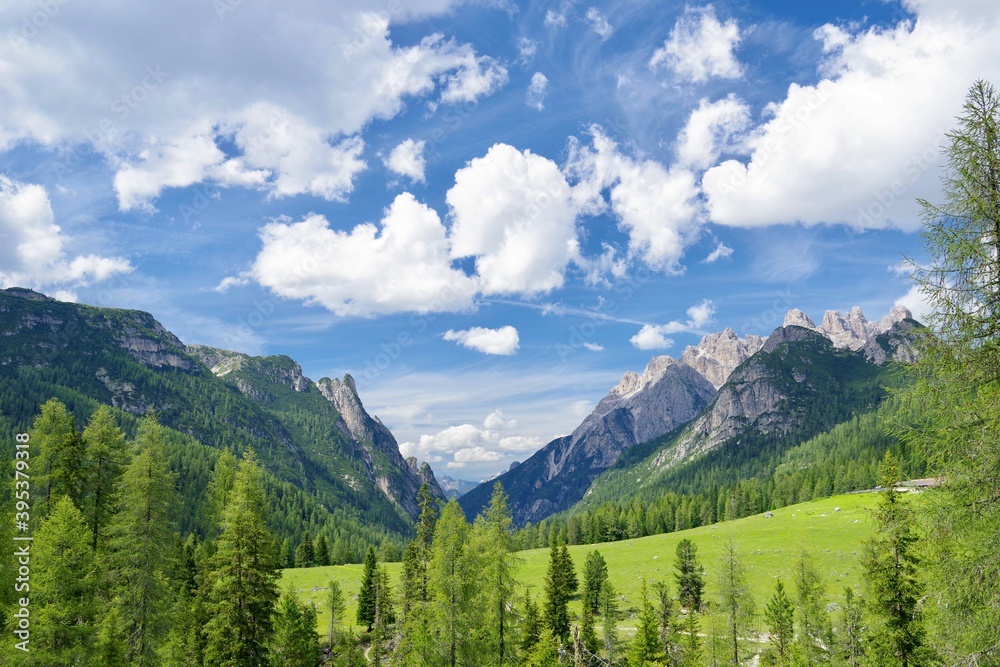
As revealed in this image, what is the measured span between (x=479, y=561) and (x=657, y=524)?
127 meters

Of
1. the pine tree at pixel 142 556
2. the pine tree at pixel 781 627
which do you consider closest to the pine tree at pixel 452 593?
the pine tree at pixel 142 556

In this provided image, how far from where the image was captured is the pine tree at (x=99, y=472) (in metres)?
39.2

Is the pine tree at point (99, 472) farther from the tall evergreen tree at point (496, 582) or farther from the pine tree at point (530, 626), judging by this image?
the pine tree at point (530, 626)

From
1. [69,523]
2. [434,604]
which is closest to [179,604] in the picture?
[69,523]

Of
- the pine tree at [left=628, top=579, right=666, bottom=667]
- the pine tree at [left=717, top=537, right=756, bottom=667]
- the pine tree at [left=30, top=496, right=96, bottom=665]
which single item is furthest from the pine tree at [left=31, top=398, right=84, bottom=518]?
the pine tree at [left=717, top=537, right=756, bottom=667]

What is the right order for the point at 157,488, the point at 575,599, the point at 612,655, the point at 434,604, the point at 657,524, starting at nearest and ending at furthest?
the point at 157,488 → the point at 434,604 → the point at 612,655 → the point at 575,599 → the point at 657,524

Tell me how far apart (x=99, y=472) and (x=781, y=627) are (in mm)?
59170

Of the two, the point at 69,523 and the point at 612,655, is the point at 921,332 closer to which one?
the point at 69,523

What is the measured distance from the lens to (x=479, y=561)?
42.2 metres

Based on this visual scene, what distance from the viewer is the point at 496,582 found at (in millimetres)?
41969

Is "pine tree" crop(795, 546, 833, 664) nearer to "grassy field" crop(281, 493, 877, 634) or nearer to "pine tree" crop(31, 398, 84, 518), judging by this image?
"grassy field" crop(281, 493, 877, 634)

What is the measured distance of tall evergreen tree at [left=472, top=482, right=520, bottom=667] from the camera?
41.9 metres

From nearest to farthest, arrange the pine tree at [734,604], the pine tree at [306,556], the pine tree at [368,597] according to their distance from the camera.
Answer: the pine tree at [734,604] < the pine tree at [368,597] < the pine tree at [306,556]

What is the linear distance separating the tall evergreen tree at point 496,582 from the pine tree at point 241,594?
51.5 feet
